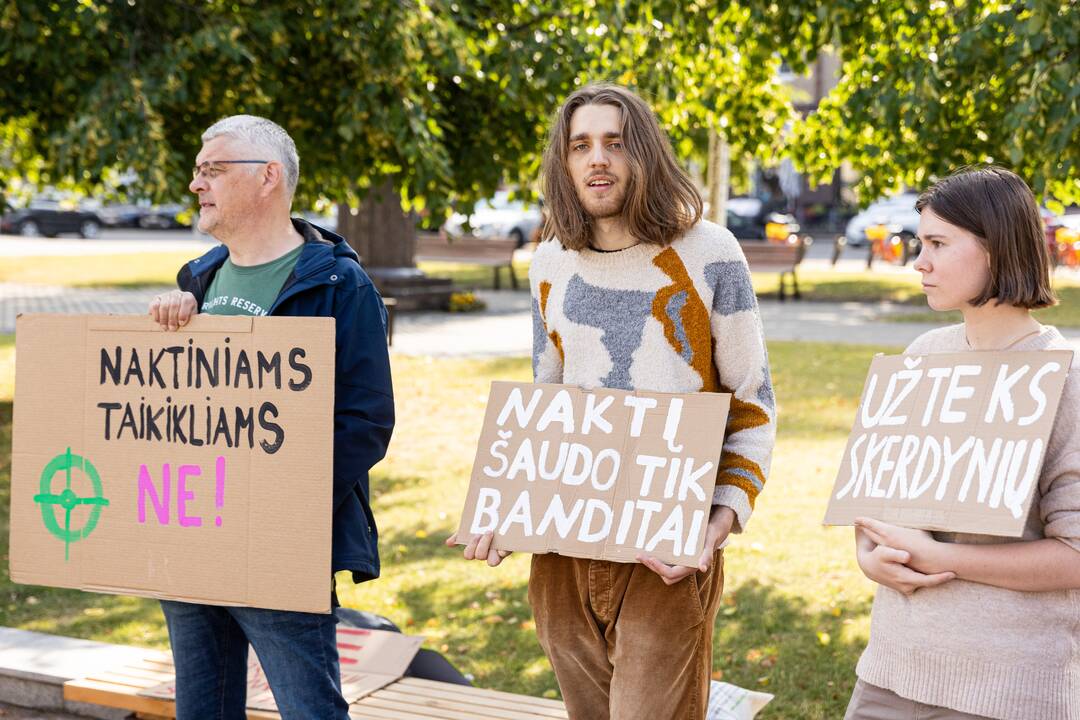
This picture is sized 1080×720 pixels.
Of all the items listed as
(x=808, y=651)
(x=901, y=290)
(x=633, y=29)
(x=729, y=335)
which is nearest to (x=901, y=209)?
(x=901, y=290)

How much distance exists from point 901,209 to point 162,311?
35668mm

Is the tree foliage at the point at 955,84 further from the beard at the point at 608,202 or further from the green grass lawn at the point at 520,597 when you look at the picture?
the beard at the point at 608,202

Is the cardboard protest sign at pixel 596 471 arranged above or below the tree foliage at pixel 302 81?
below

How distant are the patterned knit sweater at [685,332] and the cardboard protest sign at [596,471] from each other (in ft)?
0.22

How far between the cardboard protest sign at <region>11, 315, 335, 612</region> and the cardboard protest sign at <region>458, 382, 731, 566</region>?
1.36 feet

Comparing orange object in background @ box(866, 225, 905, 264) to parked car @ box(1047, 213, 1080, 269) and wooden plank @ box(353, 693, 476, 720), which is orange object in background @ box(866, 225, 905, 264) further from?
wooden plank @ box(353, 693, 476, 720)

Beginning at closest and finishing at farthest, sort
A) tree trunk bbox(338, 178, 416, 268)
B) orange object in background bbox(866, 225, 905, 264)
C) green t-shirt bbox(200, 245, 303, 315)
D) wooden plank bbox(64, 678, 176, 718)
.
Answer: green t-shirt bbox(200, 245, 303, 315), wooden plank bbox(64, 678, 176, 718), tree trunk bbox(338, 178, 416, 268), orange object in background bbox(866, 225, 905, 264)

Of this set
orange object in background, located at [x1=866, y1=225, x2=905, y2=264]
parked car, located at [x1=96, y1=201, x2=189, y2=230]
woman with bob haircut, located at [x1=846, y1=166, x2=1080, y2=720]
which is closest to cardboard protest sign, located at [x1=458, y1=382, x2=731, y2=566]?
woman with bob haircut, located at [x1=846, y1=166, x2=1080, y2=720]

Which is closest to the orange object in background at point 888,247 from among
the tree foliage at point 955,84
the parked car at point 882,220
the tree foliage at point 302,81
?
the parked car at point 882,220

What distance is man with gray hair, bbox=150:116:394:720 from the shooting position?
297cm

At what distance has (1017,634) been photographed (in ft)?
7.40

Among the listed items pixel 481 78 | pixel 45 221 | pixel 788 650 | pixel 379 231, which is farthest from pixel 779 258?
pixel 45 221

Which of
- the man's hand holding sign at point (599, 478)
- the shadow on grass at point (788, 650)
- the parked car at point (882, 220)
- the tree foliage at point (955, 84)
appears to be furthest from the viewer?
A: the parked car at point (882, 220)

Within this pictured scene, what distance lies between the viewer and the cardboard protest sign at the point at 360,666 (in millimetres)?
4090
